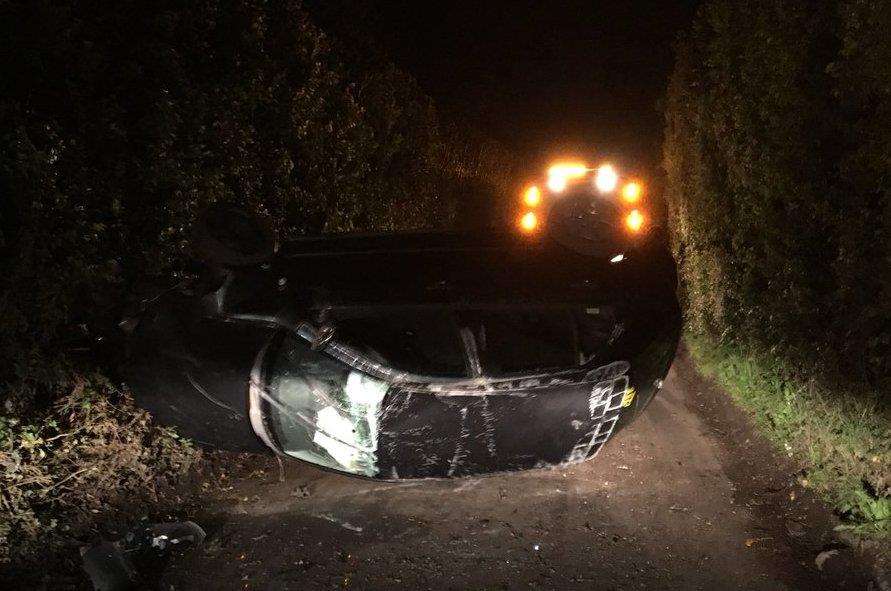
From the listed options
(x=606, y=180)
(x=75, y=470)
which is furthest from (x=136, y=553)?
(x=606, y=180)

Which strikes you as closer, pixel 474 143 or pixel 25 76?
pixel 25 76

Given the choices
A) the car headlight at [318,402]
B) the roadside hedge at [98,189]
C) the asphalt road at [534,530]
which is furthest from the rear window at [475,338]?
the roadside hedge at [98,189]

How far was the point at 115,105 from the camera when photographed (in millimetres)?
3115

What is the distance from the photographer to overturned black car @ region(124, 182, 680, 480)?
296 cm

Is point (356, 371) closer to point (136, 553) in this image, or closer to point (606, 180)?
point (136, 553)

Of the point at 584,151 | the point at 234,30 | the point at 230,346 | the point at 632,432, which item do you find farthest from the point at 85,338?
the point at 584,151

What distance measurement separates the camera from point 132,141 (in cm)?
332

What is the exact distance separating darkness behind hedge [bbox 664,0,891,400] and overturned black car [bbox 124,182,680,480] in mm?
1065

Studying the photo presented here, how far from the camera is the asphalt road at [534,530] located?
→ 2980 millimetres

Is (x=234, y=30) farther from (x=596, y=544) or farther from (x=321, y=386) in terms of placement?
(x=596, y=544)

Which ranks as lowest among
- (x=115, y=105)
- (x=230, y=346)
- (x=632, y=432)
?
(x=632, y=432)

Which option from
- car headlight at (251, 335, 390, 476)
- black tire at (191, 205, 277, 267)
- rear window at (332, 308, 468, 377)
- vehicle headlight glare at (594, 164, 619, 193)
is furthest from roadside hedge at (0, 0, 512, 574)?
vehicle headlight glare at (594, 164, 619, 193)

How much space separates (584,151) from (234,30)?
783 inches

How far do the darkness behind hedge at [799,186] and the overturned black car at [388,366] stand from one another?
3.50ft
